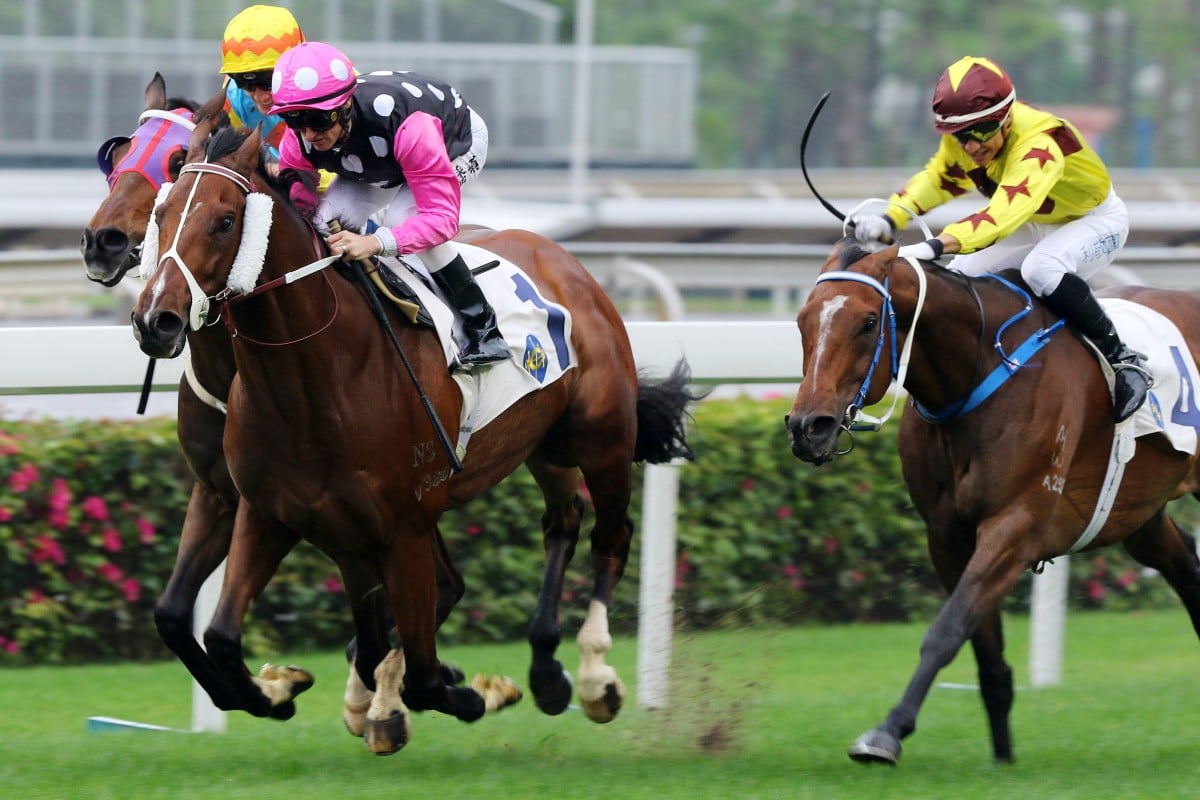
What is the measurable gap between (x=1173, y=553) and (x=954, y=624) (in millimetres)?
1339

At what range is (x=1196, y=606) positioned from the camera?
5539 millimetres

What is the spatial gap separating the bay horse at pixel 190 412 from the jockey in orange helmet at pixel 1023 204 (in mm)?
1713

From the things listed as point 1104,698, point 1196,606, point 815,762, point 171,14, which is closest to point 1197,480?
point 1196,606

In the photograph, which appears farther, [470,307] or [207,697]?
[207,697]

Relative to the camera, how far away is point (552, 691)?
5.26 metres

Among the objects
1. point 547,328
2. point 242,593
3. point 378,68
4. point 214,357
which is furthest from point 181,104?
point 378,68

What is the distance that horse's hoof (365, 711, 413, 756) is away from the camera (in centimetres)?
466

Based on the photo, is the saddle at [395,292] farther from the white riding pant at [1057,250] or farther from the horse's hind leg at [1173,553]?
the horse's hind leg at [1173,553]

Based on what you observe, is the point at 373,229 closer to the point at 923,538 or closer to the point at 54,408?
the point at 923,538

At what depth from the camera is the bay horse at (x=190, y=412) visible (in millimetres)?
4605

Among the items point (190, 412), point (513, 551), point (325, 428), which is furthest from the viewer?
point (513, 551)

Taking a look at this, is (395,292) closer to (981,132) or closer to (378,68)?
(981,132)

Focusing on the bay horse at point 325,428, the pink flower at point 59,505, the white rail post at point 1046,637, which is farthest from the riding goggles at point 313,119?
the white rail post at point 1046,637

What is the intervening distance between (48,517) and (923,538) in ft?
11.2
